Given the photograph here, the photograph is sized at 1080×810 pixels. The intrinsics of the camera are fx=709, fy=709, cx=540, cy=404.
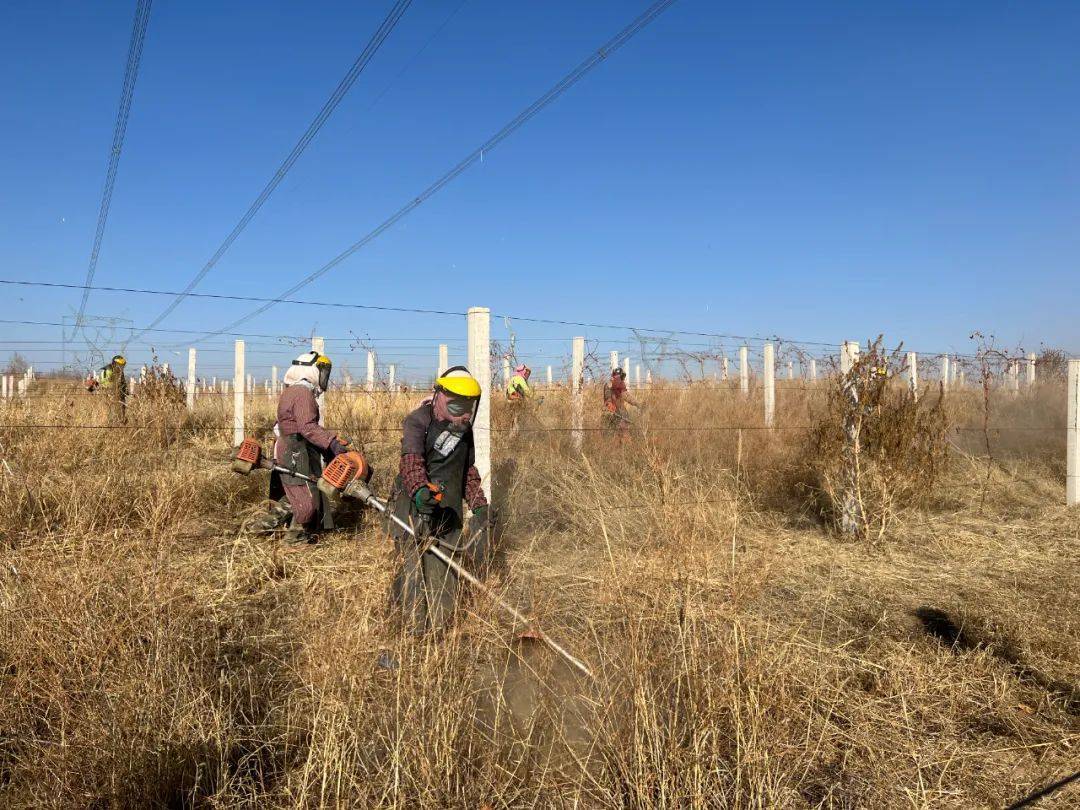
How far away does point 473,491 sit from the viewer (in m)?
4.16

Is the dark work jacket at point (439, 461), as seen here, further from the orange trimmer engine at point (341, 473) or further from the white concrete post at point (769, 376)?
the white concrete post at point (769, 376)

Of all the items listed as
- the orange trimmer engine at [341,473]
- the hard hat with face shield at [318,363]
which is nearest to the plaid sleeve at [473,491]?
the orange trimmer engine at [341,473]

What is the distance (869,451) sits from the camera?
648 cm

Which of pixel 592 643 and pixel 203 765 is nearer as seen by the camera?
pixel 203 765

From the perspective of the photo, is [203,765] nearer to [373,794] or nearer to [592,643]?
[373,794]

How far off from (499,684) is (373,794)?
58 cm

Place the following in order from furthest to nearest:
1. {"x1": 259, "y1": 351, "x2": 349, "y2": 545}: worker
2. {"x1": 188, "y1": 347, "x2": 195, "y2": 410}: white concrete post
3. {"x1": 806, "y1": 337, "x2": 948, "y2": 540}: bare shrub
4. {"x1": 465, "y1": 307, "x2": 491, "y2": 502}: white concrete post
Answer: {"x1": 188, "y1": 347, "x2": 195, "y2": 410}: white concrete post
{"x1": 806, "y1": 337, "x2": 948, "y2": 540}: bare shrub
{"x1": 259, "y1": 351, "x2": 349, "y2": 545}: worker
{"x1": 465, "y1": 307, "x2": 491, "y2": 502}: white concrete post

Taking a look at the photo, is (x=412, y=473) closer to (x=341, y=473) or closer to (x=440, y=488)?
(x=440, y=488)

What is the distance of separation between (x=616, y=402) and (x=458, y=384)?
21.0 ft

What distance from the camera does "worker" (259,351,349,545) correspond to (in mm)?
5469

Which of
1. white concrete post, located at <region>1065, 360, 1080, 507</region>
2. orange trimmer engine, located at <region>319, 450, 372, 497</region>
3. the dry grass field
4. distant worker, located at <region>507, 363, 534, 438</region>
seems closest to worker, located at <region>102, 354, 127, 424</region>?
the dry grass field

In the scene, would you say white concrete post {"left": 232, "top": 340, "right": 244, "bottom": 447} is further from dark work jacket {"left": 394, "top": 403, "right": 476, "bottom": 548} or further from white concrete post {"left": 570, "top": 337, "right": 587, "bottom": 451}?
dark work jacket {"left": 394, "top": 403, "right": 476, "bottom": 548}

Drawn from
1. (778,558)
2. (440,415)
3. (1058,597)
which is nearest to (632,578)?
(440,415)

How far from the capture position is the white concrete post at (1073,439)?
8094 mm
